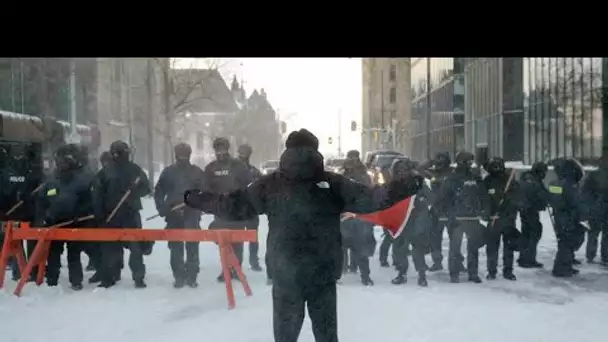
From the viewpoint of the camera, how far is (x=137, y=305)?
21.7ft

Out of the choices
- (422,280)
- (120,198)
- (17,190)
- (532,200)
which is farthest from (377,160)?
(17,190)

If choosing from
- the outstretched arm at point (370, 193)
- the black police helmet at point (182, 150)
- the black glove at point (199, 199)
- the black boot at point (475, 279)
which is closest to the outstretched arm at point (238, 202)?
the black glove at point (199, 199)

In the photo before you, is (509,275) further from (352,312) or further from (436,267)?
(352,312)

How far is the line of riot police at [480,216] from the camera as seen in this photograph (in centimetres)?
769

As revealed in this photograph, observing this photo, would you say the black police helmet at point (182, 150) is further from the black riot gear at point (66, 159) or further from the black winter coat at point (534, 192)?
the black winter coat at point (534, 192)

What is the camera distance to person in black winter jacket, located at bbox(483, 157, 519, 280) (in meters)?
7.81

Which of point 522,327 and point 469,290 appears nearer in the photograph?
point 522,327

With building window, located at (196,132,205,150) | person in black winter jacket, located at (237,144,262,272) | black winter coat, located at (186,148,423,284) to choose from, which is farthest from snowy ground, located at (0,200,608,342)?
building window, located at (196,132,205,150)
